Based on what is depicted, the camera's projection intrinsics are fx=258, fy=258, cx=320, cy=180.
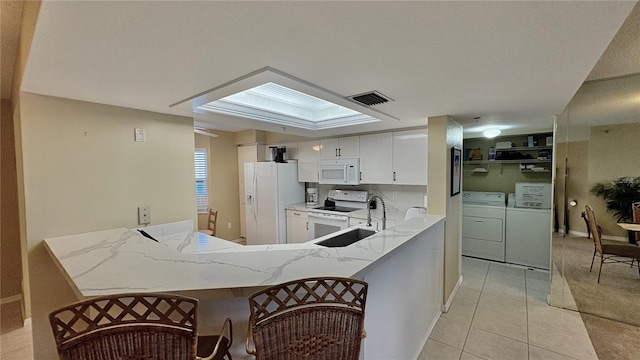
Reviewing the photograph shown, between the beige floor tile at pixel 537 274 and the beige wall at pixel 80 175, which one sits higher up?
the beige wall at pixel 80 175

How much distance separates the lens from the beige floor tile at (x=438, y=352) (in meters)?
2.16

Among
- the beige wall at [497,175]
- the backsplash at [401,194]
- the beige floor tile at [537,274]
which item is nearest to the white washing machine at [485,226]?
the beige wall at [497,175]

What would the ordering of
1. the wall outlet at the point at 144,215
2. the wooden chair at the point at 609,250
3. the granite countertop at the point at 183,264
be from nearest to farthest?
1. the granite countertop at the point at 183,264
2. the wall outlet at the point at 144,215
3. the wooden chair at the point at 609,250

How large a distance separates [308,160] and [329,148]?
504 mm

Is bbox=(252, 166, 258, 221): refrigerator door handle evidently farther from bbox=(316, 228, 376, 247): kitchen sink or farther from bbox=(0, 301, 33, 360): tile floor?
bbox=(0, 301, 33, 360): tile floor

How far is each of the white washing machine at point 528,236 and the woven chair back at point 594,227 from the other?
1.00 metres

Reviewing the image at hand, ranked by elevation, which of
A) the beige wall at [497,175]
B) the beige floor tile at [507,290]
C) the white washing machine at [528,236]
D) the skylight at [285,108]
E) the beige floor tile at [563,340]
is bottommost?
the beige floor tile at [563,340]

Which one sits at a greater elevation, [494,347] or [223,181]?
[223,181]

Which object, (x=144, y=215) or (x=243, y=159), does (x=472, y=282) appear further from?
(x=243, y=159)

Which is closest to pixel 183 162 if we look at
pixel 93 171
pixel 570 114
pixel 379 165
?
pixel 93 171

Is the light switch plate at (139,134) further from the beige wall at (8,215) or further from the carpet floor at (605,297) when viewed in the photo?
the carpet floor at (605,297)

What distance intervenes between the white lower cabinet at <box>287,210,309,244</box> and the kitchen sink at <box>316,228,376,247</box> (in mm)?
1732

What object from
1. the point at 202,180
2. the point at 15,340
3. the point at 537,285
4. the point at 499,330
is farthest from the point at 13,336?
the point at 537,285

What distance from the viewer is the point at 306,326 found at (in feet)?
3.25
